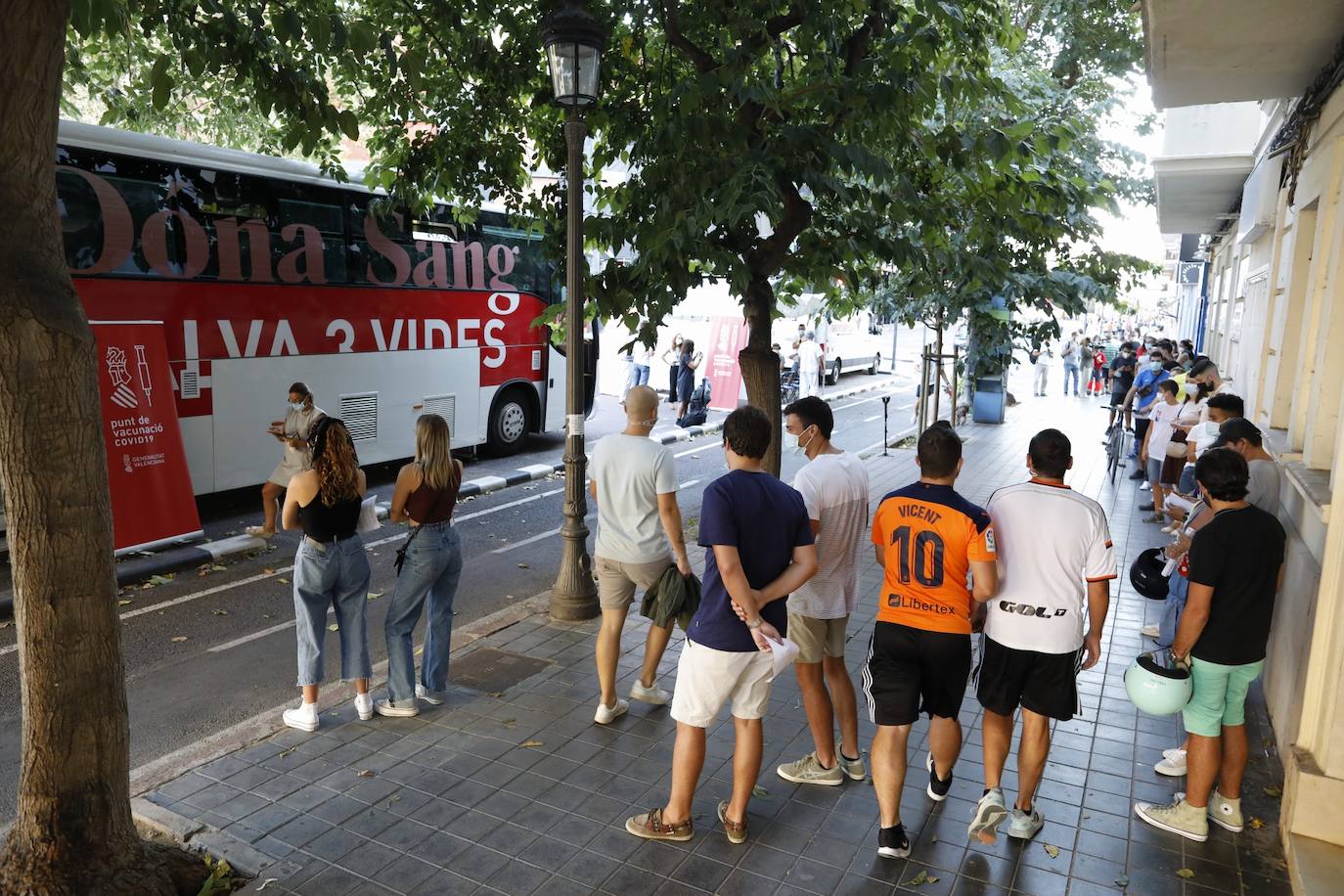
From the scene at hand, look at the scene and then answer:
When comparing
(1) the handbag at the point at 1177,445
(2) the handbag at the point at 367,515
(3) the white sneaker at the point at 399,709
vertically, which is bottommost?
(3) the white sneaker at the point at 399,709

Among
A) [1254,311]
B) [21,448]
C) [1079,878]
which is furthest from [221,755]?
[1254,311]

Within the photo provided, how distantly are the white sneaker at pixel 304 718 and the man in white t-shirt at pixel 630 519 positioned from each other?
5.19 ft

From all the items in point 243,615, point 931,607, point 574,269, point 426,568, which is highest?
point 574,269

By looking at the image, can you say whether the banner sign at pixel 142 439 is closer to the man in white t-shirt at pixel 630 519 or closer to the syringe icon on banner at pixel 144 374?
the syringe icon on banner at pixel 144 374

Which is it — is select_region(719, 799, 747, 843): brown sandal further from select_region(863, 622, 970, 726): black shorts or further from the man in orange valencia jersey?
select_region(863, 622, 970, 726): black shorts

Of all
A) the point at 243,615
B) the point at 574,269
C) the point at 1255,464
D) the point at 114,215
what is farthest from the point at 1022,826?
the point at 114,215

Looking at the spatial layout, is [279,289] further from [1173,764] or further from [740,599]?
[1173,764]

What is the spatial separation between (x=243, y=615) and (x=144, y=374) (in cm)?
308

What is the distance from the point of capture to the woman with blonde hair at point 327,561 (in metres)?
5.15

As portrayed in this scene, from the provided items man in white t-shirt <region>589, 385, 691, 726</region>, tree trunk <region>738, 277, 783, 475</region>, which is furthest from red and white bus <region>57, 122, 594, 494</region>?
man in white t-shirt <region>589, 385, 691, 726</region>

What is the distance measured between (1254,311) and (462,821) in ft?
31.9

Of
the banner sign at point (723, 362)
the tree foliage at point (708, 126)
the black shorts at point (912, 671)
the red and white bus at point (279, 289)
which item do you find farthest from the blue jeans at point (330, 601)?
the banner sign at point (723, 362)

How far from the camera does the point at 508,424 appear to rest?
15.6 m

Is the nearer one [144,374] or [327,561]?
[327,561]
